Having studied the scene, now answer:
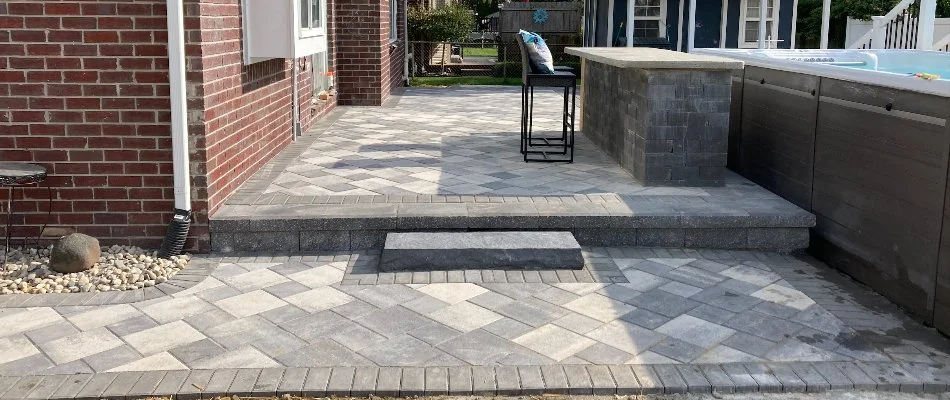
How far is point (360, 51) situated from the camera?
11.7 m

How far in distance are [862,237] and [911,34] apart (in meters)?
8.15

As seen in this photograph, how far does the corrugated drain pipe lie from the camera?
451 centimetres

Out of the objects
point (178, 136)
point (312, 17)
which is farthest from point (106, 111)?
point (312, 17)

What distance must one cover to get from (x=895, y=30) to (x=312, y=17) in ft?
28.2

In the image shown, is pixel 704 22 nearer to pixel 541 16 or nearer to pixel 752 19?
pixel 752 19

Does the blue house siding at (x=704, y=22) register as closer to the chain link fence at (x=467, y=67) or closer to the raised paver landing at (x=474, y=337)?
the chain link fence at (x=467, y=67)

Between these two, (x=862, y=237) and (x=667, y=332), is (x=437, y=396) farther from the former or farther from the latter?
(x=862, y=237)

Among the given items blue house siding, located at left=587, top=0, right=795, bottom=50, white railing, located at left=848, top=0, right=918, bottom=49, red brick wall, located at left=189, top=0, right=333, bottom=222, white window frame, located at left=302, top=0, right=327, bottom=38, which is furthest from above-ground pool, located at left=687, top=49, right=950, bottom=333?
blue house siding, located at left=587, top=0, right=795, bottom=50

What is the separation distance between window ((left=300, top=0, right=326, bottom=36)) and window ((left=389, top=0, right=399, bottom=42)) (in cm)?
680

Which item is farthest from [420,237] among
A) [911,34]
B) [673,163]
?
[911,34]

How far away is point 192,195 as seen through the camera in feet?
15.6

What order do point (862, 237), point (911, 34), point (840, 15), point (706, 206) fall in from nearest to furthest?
point (862, 237), point (706, 206), point (911, 34), point (840, 15)

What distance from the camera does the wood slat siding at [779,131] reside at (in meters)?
5.26

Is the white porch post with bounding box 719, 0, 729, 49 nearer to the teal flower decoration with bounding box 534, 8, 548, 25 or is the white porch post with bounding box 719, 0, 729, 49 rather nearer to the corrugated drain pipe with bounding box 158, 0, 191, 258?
the teal flower decoration with bounding box 534, 8, 548, 25
